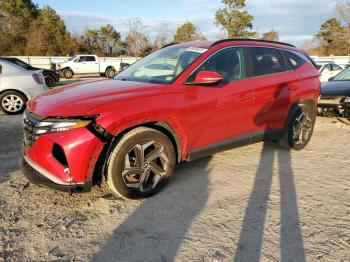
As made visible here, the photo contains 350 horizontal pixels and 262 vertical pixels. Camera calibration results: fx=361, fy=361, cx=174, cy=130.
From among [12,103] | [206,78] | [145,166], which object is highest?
[206,78]

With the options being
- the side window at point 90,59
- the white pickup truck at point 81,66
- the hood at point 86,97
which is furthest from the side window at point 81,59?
the hood at point 86,97

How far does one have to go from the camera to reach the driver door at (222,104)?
167 inches

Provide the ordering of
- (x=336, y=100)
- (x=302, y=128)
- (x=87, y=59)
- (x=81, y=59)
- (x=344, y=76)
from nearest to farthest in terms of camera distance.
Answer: (x=302, y=128) < (x=336, y=100) < (x=344, y=76) < (x=81, y=59) < (x=87, y=59)

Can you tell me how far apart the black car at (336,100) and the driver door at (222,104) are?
376 centimetres

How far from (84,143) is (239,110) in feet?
6.98

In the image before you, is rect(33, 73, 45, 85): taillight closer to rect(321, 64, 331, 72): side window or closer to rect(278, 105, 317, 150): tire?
rect(278, 105, 317, 150): tire

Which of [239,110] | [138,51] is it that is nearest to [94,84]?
[239,110]

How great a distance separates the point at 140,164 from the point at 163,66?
1.47m

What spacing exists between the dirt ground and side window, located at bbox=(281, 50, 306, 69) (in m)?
1.65

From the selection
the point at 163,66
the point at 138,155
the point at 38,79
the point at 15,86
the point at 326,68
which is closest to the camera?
the point at 138,155

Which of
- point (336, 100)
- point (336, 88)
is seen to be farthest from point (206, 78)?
point (336, 88)

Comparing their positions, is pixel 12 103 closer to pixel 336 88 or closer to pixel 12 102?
pixel 12 102

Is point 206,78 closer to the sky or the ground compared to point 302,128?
closer to the sky

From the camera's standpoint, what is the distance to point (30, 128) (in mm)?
3727
